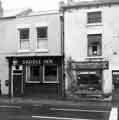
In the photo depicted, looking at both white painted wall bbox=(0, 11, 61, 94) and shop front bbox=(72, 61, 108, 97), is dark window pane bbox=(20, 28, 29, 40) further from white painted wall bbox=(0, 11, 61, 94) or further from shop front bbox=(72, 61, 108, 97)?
shop front bbox=(72, 61, 108, 97)

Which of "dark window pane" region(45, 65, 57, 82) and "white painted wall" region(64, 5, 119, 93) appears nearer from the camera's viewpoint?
"white painted wall" region(64, 5, 119, 93)

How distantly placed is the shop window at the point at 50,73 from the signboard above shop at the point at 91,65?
1931 mm

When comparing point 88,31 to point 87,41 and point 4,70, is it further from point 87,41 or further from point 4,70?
point 4,70

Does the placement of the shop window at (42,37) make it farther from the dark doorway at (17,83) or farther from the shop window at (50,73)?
the dark doorway at (17,83)

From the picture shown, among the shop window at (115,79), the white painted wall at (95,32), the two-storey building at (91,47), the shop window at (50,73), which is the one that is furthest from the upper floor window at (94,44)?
the shop window at (50,73)

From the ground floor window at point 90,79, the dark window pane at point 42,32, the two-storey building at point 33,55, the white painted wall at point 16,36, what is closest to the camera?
the ground floor window at point 90,79

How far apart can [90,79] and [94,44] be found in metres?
3.08

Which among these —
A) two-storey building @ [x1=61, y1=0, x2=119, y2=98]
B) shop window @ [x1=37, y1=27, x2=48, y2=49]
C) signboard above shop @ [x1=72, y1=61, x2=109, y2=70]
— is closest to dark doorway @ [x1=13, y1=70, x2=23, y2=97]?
shop window @ [x1=37, y1=27, x2=48, y2=49]

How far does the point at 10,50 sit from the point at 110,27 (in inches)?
388

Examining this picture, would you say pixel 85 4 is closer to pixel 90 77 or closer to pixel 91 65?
pixel 91 65

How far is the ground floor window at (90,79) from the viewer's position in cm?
1936

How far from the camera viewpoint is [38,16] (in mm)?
21266

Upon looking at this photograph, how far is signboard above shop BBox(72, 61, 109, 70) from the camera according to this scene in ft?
62.4

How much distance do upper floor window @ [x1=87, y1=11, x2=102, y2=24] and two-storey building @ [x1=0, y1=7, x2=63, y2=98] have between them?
2.74 metres
